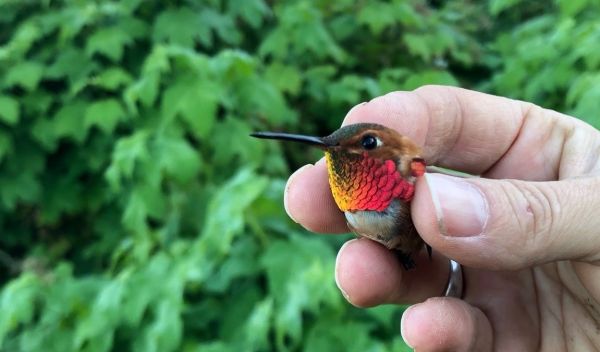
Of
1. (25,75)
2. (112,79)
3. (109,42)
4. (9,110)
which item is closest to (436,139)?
(112,79)

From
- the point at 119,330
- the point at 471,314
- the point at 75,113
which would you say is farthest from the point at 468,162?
the point at 75,113

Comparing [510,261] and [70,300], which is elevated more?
[510,261]

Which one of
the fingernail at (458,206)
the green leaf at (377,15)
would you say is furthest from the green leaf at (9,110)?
the fingernail at (458,206)

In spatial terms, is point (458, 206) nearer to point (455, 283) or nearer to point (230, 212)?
point (455, 283)

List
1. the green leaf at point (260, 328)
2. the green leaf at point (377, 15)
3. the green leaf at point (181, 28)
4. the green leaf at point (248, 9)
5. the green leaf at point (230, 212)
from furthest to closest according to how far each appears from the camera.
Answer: the green leaf at point (377, 15) < the green leaf at point (248, 9) < the green leaf at point (181, 28) < the green leaf at point (230, 212) < the green leaf at point (260, 328)

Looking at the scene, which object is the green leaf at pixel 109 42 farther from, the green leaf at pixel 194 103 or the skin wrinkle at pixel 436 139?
the skin wrinkle at pixel 436 139

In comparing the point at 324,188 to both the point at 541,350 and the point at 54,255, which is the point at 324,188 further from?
the point at 54,255

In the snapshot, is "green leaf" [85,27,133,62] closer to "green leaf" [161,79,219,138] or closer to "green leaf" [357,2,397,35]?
"green leaf" [161,79,219,138]
